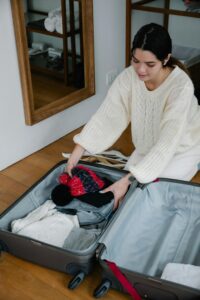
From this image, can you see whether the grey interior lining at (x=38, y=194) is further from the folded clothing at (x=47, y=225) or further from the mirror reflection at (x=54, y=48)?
the mirror reflection at (x=54, y=48)

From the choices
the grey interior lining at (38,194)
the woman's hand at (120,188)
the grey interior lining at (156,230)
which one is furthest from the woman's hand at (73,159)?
the grey interior lining at (156,230)

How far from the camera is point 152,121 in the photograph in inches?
66.0

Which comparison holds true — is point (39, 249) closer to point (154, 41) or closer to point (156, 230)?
point (156, 230)

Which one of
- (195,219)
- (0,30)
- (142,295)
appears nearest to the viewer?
(142,295)

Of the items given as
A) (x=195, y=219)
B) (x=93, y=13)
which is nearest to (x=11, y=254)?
(x=195, y=219)

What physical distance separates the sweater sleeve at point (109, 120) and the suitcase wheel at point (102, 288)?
588mm

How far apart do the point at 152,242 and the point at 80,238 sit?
0.29 metres

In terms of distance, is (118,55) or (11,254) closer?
(11,254)

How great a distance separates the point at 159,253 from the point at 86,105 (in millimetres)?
1270

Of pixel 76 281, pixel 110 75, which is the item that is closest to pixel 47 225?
pixel 76 281

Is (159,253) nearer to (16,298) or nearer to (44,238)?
(44,238)

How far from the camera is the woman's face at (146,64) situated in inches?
55.3

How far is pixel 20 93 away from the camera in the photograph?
2.07 m

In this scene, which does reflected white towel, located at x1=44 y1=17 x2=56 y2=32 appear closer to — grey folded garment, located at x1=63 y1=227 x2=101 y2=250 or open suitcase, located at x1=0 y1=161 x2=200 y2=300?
open suitcase, located at x1=0 y1=161 x2=200 y2=300
